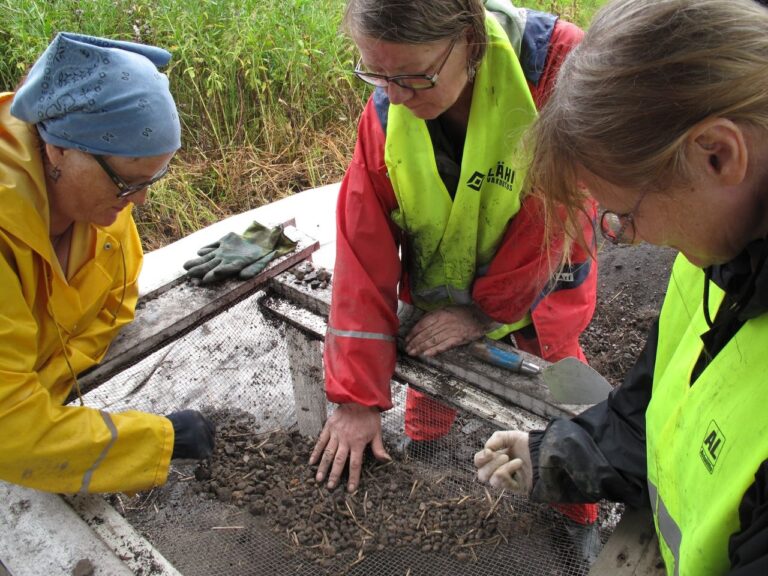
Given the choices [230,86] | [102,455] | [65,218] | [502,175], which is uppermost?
[502,175]

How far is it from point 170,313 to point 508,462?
1286 mm

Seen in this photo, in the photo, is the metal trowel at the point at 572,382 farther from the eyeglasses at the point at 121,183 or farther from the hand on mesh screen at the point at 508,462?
the eyeglasses at the point at 121,183

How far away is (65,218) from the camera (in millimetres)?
1886

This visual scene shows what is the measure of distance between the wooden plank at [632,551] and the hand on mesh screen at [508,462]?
0.24 meters

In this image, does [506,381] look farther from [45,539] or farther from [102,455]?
[45,539]

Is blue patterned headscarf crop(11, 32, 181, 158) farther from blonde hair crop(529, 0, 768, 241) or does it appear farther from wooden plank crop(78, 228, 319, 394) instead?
blonde hair crop(529, 0, 768, 241)

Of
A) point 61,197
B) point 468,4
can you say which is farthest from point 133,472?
point 468,4

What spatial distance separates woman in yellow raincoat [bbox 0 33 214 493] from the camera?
161cm

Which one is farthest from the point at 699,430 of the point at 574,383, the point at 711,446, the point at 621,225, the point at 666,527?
the point at 574,383

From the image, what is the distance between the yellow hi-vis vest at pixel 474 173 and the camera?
1790 mm

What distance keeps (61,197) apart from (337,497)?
3.87 feet

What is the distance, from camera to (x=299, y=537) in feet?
6.04

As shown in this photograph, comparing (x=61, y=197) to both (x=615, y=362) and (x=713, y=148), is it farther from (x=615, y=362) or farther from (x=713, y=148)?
(x=615, y=362)

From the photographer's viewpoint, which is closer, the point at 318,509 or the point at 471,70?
the point at 471,70
